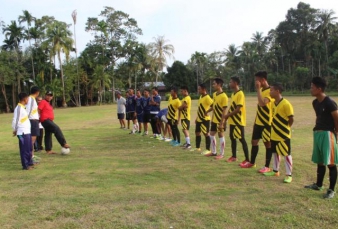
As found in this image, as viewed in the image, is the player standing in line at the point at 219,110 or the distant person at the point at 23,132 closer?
the distant person at the point at 23,132

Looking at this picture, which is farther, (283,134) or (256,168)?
(256,168)

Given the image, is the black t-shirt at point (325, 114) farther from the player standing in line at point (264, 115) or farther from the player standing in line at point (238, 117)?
the player standing in line at point (238, 117)

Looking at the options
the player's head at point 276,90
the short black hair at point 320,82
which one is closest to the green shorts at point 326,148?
the short black hair at point 320,82

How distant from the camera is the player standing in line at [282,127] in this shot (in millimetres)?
5672

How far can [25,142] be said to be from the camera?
7.09 m

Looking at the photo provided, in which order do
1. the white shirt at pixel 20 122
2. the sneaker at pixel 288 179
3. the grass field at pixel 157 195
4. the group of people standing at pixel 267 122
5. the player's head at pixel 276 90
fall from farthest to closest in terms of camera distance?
the white shirt at pixel 20 122, the player's head at pixel 276 90, the sneaker at pixel 288 179, the group of people standing at pixel 267 122, the grass field at pixel 157 195

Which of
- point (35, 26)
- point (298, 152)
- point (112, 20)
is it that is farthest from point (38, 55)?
point (298, 152)

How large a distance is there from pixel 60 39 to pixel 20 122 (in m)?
43.5

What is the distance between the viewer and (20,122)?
23.2 feet

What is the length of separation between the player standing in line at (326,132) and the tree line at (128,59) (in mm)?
44603

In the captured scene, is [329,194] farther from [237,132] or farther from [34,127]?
[34,127]

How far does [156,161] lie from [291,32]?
70660 mm

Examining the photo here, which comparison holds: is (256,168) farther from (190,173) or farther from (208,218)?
(208,218)

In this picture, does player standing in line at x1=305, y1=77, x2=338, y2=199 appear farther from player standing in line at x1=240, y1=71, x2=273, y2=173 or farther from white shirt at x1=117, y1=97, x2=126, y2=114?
white shirt at x1=117, y1=97, x2=126, y2=114
